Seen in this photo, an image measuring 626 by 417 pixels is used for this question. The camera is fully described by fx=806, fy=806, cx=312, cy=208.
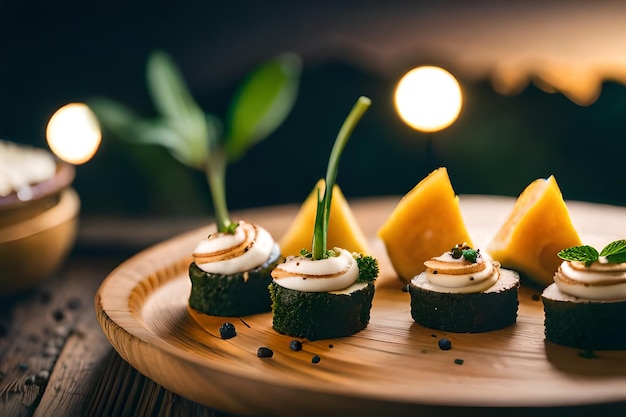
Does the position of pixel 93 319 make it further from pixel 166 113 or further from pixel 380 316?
pixel 166 113

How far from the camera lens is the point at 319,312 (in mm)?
2096

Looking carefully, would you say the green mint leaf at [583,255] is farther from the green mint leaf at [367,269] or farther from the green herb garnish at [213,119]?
the green herb garnish at [213,119]

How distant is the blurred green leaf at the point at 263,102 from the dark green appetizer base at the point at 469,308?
1973mm

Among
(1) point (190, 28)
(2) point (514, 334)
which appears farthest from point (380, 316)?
(1) point (190, 28)

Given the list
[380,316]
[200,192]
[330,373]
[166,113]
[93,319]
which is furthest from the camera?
[200,192]

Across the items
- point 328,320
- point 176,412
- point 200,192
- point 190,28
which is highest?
point 190,28

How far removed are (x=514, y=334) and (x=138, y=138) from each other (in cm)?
266

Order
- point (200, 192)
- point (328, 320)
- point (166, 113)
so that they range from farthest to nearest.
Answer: point (200, 192) → point (166, 113) → point (328, 320)

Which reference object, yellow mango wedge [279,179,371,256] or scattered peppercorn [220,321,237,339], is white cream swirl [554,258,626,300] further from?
scattered peppercorn [220,321,237,339]

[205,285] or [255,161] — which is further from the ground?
[205,285]

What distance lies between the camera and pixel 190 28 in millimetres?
4699

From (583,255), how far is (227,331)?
94 centimetres

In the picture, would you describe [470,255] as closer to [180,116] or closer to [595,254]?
[595,254]

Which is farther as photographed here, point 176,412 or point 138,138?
point 138,138
